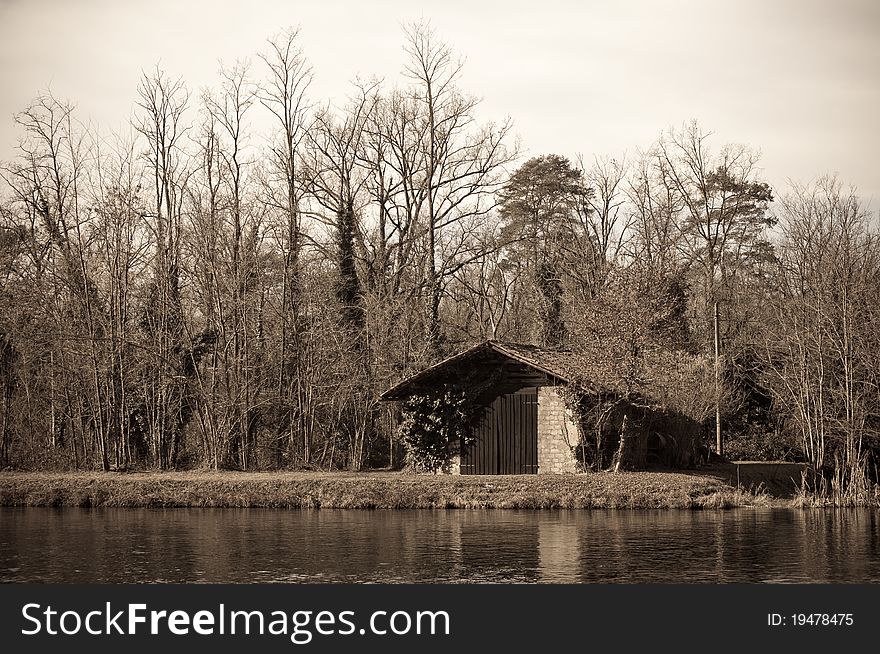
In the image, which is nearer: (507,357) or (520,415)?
(507,357)

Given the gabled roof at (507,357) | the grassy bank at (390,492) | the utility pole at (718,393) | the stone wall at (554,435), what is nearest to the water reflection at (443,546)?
the grassy bank at (390,492)

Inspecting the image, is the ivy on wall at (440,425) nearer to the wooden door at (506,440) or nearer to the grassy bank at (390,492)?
the wooden door at (506,440)

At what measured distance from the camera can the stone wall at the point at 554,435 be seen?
34.3 m

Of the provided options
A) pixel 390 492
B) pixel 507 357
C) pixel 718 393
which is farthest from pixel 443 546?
pixel 718 393

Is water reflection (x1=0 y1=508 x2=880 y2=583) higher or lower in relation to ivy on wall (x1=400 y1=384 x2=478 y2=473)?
lower

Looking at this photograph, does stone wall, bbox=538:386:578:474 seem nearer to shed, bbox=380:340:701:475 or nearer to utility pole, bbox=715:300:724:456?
shed, bbox=380:340:701:475

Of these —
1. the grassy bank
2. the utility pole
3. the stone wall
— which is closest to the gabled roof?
the stone wall

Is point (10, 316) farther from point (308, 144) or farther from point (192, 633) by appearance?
point (192, 633)

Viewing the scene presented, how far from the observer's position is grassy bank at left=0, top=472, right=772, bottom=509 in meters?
30.2

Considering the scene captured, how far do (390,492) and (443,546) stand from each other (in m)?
9.61

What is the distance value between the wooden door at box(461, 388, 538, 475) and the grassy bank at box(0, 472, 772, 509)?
6.08 ft

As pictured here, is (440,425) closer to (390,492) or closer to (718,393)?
(390,492)

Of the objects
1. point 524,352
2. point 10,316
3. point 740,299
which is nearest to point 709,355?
point 740,299

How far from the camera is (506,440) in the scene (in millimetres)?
34938
